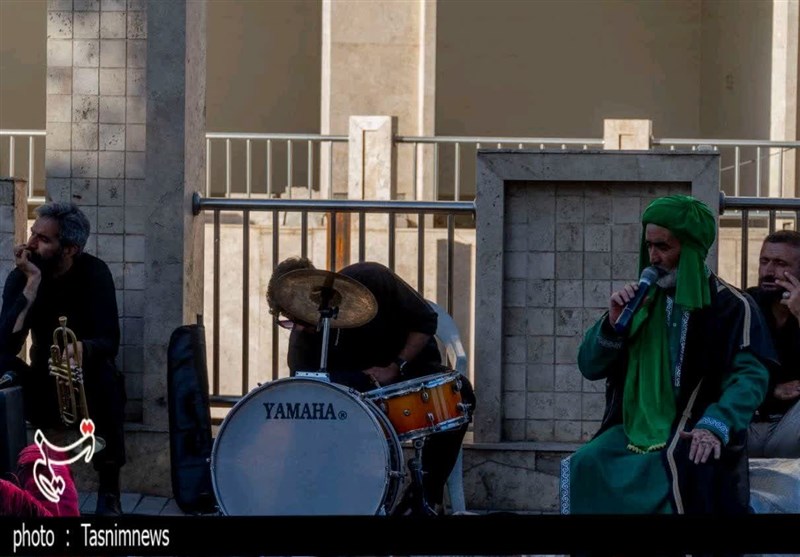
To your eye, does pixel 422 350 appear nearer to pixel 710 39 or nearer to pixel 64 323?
pixel 64 323

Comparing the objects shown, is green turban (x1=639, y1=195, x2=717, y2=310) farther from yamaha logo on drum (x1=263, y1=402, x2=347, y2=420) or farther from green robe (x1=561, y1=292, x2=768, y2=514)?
yamaha logo on drum (x1=263, y1=402, x2=347, y2=420)

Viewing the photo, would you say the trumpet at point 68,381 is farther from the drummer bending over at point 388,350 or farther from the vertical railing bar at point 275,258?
the vertical railing bar at point 275,258

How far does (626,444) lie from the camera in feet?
17.9

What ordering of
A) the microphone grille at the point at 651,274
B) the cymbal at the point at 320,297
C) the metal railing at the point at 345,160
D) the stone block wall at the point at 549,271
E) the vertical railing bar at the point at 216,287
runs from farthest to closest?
the metal railing at the point at 345,160 → the vertical railing bar at the point at 216,287 → the stone block wall at the point at 549,271 → the cymbal at the point at 320,297 → the microphone grille at the point at 651,274

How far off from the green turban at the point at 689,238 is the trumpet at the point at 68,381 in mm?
2817

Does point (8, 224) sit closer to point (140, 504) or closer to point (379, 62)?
point (140, 504)

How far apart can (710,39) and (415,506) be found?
13488mm

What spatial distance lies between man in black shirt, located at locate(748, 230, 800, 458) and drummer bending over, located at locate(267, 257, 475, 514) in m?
1.27

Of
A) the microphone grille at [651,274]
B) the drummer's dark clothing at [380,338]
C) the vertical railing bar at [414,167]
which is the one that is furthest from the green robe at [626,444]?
the vertical railing bar at [414,167]

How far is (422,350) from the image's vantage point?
7.13 m

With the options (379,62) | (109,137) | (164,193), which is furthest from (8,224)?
(379,62)

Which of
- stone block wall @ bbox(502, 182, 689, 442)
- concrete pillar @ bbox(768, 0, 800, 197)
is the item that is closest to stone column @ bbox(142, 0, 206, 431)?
stone block wall @ bbox(502, 182, 689, 442)

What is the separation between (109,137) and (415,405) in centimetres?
253

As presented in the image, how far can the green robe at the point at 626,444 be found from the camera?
17.2 feet
